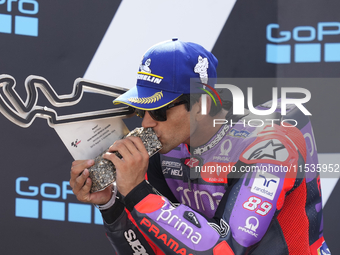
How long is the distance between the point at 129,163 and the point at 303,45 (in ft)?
5.18

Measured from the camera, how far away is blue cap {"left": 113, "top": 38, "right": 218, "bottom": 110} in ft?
3.87

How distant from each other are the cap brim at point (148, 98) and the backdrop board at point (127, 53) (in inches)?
35.4

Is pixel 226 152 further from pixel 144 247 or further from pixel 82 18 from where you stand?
pixel 82 18

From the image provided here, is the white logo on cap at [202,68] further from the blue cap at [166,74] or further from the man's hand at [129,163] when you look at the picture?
the man's hand at [129,163]

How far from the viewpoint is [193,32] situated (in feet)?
6.79

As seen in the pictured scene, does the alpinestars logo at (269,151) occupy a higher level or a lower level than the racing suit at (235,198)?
higher

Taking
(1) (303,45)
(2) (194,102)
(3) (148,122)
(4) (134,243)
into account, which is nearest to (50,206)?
(4) (134,243)

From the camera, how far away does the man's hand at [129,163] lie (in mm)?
1066

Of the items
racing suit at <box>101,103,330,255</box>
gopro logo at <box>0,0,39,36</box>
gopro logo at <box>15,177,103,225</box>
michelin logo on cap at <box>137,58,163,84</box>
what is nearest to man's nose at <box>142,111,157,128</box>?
michelin logo on cap at <box>137,58,163,84</box>

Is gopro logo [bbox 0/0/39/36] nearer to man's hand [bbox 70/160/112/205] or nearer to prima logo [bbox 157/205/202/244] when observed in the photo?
man's hand [bbox 70/160/112/205]

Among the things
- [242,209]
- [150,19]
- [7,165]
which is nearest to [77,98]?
[242,209]

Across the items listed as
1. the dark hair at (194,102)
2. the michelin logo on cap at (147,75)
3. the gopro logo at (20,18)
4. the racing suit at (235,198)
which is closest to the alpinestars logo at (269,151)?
the racing suit at (235,198)

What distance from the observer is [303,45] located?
2105mm

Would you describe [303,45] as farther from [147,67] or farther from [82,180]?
[82,180]
